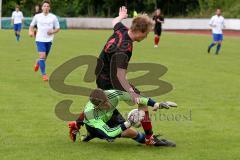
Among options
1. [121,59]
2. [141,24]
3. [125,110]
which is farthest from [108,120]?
[125,110]

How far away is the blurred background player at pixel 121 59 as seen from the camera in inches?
310

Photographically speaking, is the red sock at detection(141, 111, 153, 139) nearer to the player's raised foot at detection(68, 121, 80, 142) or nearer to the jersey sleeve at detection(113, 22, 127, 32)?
the player's raised foot at detection(68, 121, 80, 142)

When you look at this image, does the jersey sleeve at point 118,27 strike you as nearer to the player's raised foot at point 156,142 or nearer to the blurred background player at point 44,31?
the player's raised foot at point 156,142

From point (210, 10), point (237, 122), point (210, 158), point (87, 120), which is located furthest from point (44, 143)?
point (210, 10)

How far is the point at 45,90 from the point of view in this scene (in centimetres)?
1416

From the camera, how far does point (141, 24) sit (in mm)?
7852

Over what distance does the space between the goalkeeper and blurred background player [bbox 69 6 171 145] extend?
9cm

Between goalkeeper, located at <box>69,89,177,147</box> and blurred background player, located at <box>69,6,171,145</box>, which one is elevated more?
blurred background player, located at <box>69,6,171,145</box>

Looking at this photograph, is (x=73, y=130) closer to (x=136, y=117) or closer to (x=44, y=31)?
(x=136, y=117)

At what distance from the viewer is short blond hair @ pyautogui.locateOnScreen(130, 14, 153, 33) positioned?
7.85 metres

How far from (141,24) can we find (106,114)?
135 centimetres

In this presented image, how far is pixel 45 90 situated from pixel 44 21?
3189 millimetres

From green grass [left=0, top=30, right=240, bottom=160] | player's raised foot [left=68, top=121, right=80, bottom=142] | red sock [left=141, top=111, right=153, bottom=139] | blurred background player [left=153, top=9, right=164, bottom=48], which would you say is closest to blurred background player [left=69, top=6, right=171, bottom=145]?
red sock [left=141, top=111, right=153, bottom=139]

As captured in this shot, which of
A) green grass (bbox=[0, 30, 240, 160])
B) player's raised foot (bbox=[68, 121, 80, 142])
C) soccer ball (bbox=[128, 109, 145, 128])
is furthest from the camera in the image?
player's raised foot (bbox=[68, 121, 80, 142])
